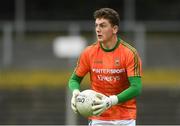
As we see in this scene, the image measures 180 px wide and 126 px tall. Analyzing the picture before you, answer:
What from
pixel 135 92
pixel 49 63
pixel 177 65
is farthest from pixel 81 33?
pixel 135 92

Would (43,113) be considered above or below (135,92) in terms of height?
below

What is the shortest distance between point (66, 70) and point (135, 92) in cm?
1327

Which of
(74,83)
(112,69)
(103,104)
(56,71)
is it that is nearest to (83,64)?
(74,83)

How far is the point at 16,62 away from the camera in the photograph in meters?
22.4

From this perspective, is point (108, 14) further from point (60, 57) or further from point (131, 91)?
point (60, 57)

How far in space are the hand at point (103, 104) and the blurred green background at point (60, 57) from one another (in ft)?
34.4

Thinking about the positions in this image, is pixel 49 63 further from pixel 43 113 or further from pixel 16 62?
pixel 43 113

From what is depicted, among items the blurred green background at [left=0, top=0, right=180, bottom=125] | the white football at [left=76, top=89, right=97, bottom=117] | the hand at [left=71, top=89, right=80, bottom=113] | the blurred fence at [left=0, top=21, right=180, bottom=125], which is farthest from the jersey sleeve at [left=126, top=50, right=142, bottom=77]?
the blurred fence at [left=0, top=21, right=180, bottom=125]

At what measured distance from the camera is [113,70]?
8641 mm

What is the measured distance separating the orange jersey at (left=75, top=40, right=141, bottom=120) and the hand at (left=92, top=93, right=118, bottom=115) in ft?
1.20

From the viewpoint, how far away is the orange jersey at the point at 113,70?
863 centimetres

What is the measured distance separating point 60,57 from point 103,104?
13997 millimetres

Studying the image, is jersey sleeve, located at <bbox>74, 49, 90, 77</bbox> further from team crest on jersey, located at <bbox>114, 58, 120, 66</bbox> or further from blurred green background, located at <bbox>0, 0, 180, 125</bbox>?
blurred green background, located at <bbox>0, 0, 180, 125</bbox>

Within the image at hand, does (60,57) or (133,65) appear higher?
(133,65)
